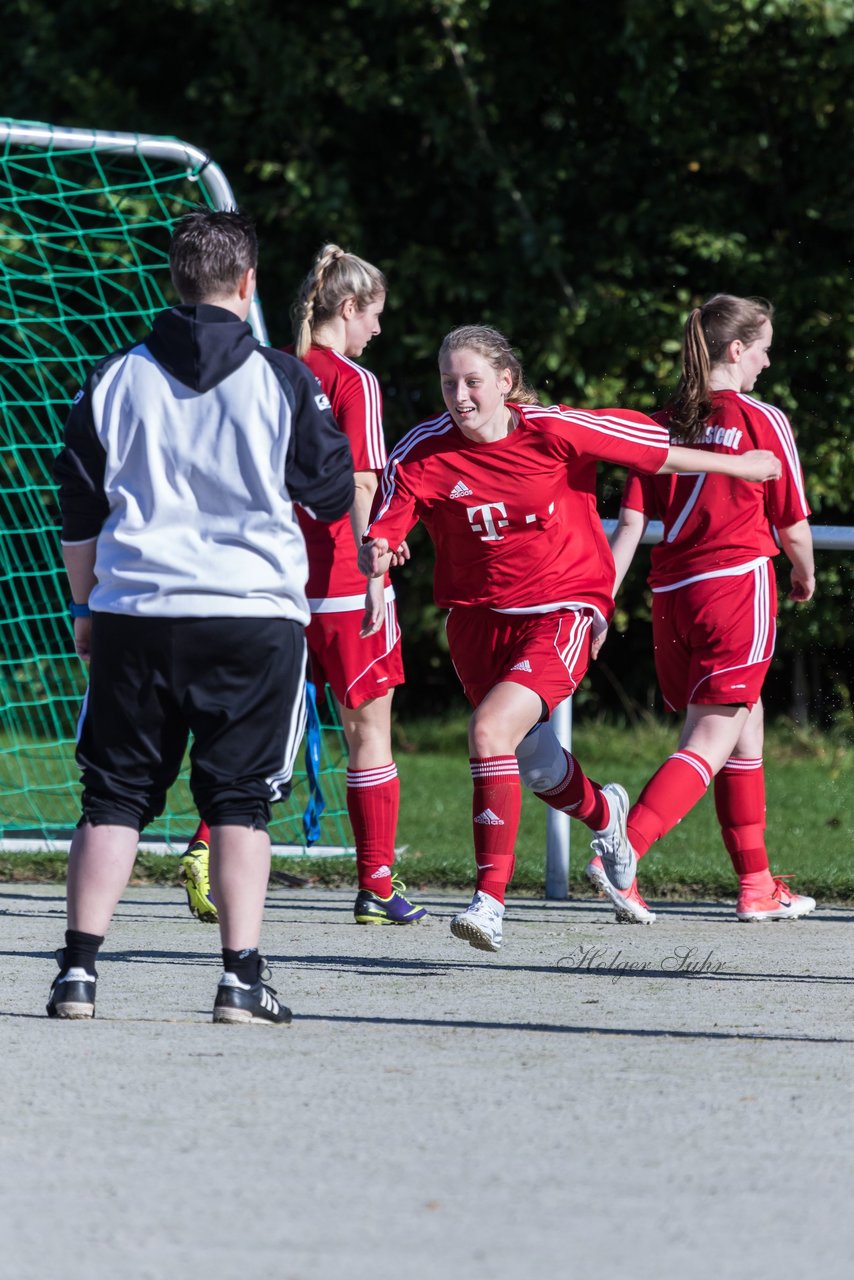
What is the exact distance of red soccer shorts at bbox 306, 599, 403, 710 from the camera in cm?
591

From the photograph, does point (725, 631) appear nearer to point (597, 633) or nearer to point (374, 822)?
point (597, 633)

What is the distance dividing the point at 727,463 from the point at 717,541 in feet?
3.22

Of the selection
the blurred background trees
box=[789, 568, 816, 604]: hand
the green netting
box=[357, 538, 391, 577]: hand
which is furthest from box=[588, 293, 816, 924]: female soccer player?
the blurred background trees

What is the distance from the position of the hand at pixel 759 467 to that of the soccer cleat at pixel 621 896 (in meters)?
1.20

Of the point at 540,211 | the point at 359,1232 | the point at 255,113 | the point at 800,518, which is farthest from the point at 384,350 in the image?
the point at 359,1232

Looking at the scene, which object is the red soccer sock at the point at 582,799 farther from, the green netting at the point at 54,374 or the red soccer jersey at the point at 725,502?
the green netting at the point at 54,374

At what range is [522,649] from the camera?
212 inches

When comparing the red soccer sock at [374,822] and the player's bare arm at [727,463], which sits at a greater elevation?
the player's bare arm at [727,463]

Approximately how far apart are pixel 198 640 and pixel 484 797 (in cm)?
135

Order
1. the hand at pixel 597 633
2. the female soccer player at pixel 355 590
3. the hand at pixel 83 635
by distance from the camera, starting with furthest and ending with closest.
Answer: the female soccer player at pixel 355 590 → the hand at pixel 597 633 → the hand at pixel 83 635

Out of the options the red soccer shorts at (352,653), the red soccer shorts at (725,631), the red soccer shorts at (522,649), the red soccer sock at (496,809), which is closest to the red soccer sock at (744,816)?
the red soccer shorts at (725,631)

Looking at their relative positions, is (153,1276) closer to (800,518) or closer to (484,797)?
(484,797)

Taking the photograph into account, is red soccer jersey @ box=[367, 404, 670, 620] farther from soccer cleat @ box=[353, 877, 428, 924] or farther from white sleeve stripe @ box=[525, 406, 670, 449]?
soccer cleat @ box=[353, 877, 428, 924]

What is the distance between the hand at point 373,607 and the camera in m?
5.16
